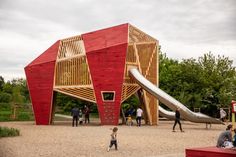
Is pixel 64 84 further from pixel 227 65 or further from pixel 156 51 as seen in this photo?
pixel 227 65

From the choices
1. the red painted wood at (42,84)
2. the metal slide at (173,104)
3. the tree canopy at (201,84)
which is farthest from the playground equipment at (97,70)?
the tree canopy at (201,84)

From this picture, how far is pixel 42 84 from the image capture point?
29594 mm

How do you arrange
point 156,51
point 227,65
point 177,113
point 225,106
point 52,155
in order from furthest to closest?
point 227,65, point 225,106, point 156,51, point 177,113, point 52,155

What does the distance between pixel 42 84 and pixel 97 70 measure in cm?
441

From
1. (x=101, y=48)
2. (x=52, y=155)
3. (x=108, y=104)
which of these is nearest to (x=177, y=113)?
(x=108, y=104)

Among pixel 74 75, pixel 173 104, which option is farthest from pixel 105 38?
pixel 173 104

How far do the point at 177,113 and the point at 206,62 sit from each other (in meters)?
28.5

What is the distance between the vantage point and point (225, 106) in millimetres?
47375

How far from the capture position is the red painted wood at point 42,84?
29.4m

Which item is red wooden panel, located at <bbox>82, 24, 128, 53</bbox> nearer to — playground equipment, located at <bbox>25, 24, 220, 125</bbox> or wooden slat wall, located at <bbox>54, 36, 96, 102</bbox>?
playground equipment, located at <bbox>25, 24, 220, 125</bbox>

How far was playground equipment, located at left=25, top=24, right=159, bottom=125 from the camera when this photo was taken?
2808cm

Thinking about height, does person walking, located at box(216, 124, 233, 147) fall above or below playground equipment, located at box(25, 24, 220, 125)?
below

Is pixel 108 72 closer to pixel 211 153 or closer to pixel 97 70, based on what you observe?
pixel 97 70

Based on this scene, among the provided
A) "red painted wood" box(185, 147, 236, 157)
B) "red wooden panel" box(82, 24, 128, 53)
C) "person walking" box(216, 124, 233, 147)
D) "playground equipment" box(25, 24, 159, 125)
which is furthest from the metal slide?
"red painted wood" box(185, 147, 236, 157)
